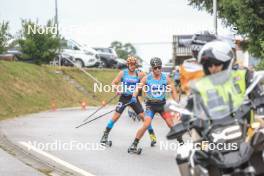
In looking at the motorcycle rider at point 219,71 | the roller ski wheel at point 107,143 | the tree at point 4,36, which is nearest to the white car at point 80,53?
the tree at point 4,36

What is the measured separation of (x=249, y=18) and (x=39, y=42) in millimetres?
15574

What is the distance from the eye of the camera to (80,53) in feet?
140

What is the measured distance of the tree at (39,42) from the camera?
36094 millimetres

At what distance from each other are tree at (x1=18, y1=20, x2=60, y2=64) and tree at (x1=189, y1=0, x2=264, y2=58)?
12.7 metres

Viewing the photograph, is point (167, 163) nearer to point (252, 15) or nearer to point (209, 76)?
point (209, 76)

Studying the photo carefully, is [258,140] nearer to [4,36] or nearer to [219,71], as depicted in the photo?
[219,71]

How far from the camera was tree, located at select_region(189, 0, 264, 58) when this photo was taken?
77.4ft

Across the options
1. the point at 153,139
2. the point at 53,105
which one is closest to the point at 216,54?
the point at 153,139

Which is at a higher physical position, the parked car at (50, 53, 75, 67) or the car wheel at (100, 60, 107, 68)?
the parked car at (50, 53, 75, 67)

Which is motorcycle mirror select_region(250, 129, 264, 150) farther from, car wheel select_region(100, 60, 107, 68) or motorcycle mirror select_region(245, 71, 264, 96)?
car wheel select_region(100, 60, 107, 68)

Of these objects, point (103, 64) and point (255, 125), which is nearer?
point (255, 125)

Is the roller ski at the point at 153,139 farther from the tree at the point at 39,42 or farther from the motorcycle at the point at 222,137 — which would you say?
the tree at the point at 39,42

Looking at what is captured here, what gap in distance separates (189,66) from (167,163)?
256 inches

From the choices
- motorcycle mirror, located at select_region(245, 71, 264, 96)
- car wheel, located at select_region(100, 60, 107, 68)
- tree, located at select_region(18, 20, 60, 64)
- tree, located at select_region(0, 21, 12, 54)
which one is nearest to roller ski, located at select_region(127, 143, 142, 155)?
motorcycle mirror, located at select_region(245, 71, 264, 96)
